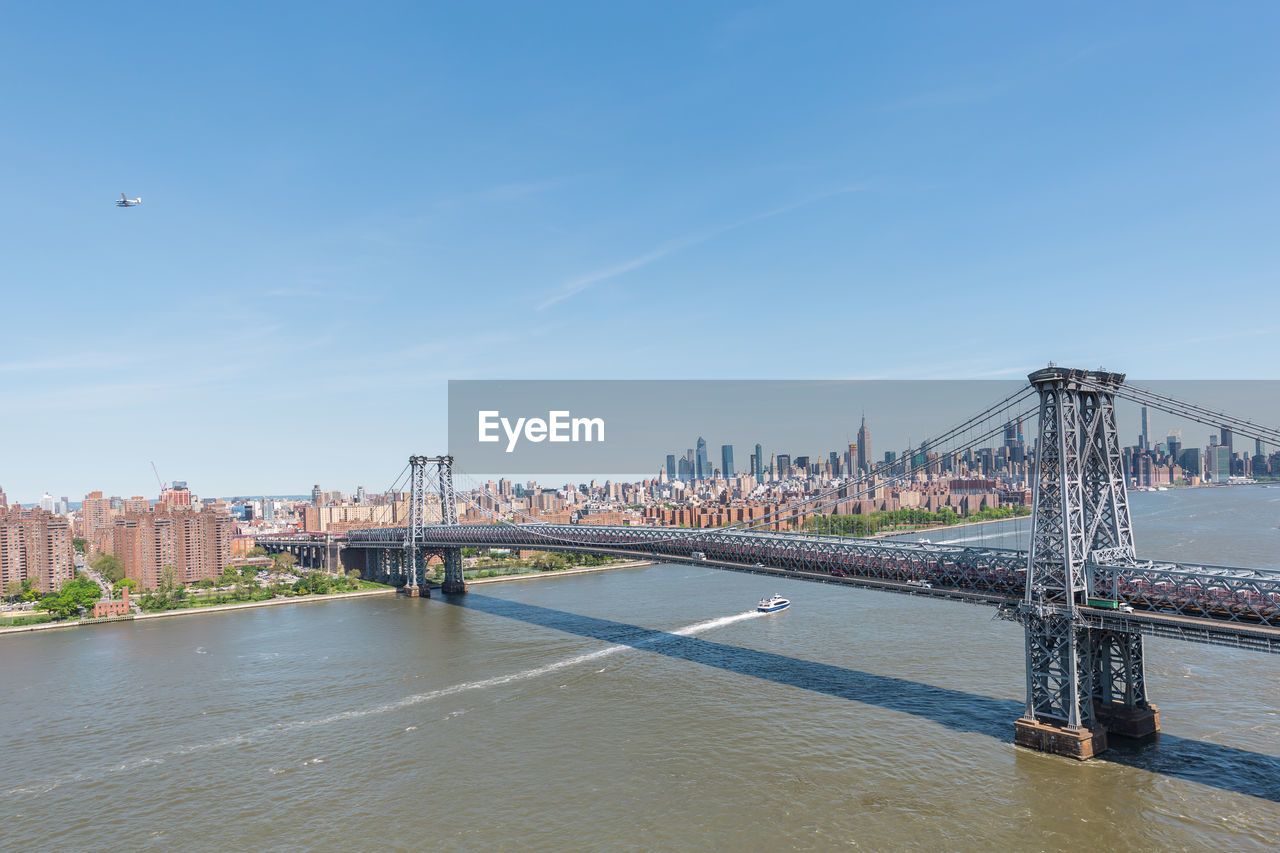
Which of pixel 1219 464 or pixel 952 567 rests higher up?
Answer: pixel 952 567

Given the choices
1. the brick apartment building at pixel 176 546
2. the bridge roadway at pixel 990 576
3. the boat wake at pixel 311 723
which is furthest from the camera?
the brick apartment building at pixel 176 546

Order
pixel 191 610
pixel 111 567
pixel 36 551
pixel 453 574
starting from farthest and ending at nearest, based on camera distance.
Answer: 1. pixel 111 567
2. pixel 36 551
3. pixel 453 574
4. pixel 191 610

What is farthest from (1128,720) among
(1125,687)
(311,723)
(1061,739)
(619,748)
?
(311,723)

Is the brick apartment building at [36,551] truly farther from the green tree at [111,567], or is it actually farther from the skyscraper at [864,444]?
the skyscraper at [864,444]

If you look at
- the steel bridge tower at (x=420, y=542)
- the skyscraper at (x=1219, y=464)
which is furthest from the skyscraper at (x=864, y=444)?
the steel bridge tower at (x=420, y=542)

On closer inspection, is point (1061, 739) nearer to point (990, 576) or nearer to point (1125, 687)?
point (1125, 687)

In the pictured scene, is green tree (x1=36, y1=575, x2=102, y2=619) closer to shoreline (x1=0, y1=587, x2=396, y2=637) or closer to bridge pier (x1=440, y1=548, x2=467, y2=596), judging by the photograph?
shoreline (x1=0, y1=587, x2=396, y2=637)

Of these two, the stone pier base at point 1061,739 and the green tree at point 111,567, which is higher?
the stone pier base at point 1061,739
